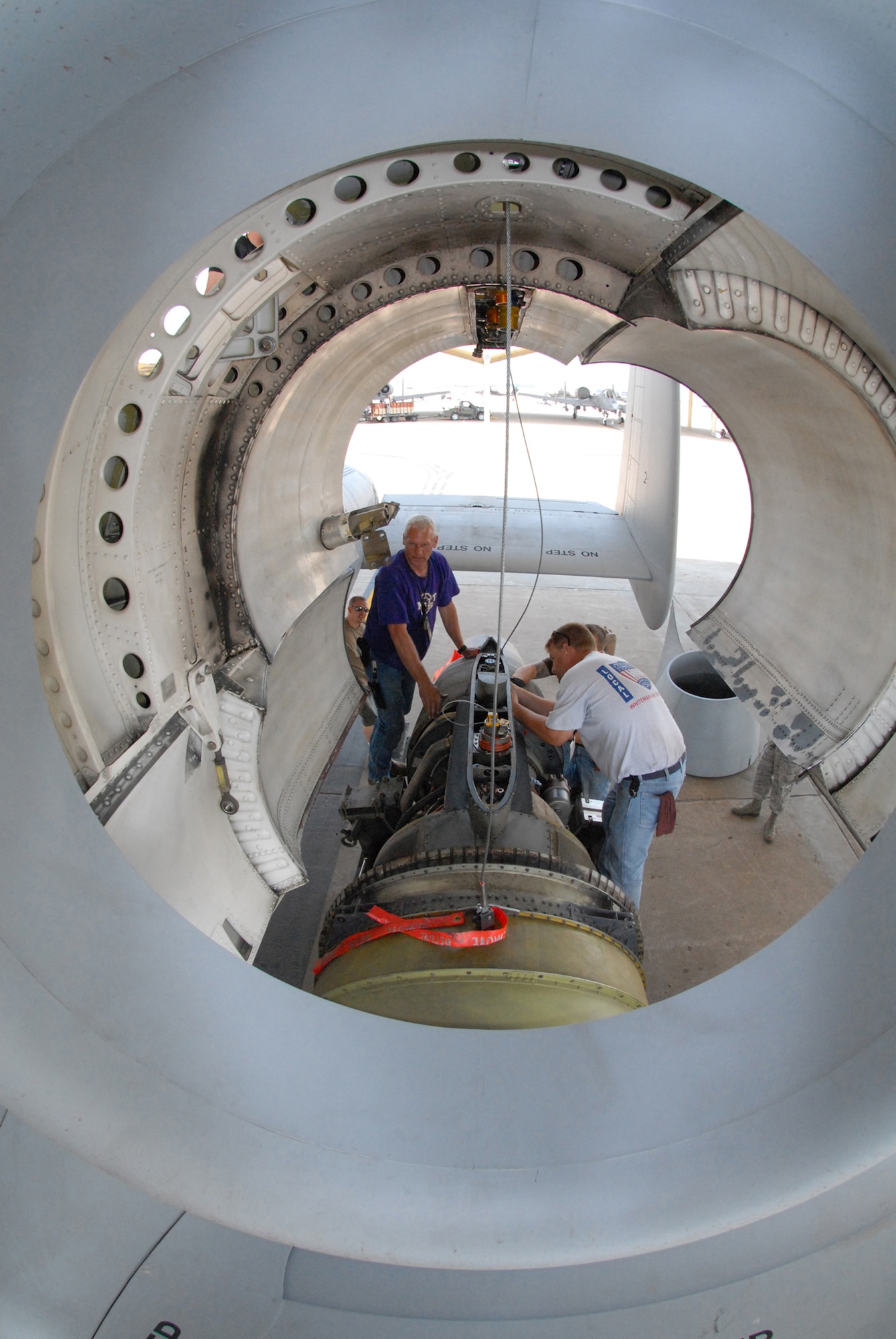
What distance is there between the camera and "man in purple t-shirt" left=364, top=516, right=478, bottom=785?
467 centimetres

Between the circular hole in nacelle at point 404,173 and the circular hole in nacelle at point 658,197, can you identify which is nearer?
the circular hole in nacelle at point 404,173

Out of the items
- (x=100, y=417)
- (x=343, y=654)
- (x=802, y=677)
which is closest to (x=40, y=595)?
(x=100, y=417)

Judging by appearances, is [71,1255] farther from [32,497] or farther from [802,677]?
[802,677]

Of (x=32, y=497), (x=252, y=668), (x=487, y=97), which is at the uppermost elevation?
(x=487, y=97)

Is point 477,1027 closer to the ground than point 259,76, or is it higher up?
closer to the ground

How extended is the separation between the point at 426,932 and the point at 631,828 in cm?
183

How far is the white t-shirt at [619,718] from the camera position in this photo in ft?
11.9

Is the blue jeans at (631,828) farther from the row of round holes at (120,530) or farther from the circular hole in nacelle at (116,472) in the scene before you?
the circular hole in nacelle at (116,472)

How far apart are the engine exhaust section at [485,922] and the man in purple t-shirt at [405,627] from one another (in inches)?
49.5

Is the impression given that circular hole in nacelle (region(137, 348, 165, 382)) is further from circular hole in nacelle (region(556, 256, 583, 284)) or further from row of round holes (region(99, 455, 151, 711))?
circular hole in nacelle (region(556, 256, 583, 284))

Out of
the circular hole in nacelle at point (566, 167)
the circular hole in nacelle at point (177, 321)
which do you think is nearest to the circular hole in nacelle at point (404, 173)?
the circular hole in nacelle at point (566, 167)

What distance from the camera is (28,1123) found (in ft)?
3.91

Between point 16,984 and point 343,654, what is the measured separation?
428 centimetres

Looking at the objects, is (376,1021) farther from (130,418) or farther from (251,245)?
(251,245)
